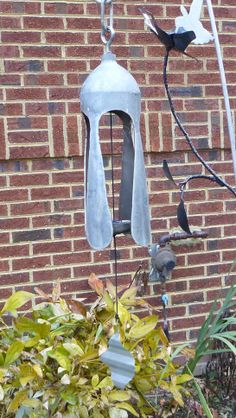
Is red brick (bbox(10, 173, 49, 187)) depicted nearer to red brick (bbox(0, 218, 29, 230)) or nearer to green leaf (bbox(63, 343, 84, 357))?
red brick (bbox(0, 218, 29, 230))

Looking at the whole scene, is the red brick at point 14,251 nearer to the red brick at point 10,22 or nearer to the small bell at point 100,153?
the red brick at point 10,22

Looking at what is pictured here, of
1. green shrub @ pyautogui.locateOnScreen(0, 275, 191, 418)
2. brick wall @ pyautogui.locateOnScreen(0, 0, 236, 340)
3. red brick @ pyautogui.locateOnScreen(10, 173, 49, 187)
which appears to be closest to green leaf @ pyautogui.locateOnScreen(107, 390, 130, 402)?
green shrub @ pyautogui.locateOnScreen(0, 275, 191, 418)

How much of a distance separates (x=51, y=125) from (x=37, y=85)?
203 millimetres

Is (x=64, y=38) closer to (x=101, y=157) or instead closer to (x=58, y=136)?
(x=58, y=136)

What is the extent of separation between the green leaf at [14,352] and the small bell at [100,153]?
711 millimetres

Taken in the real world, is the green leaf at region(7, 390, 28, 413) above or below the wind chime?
below

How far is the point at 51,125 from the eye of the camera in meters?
3.08

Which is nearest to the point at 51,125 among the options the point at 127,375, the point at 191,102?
the point at 191,102

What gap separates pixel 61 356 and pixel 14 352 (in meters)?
0.18

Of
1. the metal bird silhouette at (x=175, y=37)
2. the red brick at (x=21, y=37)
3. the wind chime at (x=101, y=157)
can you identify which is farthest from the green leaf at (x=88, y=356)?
the red brick at (x=21, y=37)

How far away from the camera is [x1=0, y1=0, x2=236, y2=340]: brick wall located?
3045 mm

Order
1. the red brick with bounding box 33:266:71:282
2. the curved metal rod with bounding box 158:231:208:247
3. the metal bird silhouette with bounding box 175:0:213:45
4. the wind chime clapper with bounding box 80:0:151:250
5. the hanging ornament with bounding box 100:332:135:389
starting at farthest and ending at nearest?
the curved metal rod with bounding box 158:231:208:247 < the red brick with bounding box 33:266:71:282 < the metal bird silhouette with bounding box 175:0:213:45 < the hanging ornament with bounding box 100:332:135:389 < the wind chime clapper with bounding box 80:0:151:250

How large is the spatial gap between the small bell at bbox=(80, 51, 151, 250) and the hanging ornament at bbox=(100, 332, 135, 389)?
364 millimetres

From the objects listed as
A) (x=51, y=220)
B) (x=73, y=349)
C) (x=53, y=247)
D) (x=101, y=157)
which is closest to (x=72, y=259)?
(x=53, y=247)
